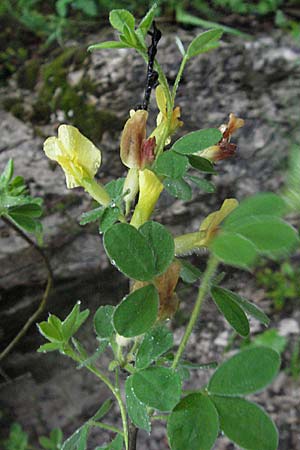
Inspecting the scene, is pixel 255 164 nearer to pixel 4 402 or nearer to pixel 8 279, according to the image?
pixel 8 279

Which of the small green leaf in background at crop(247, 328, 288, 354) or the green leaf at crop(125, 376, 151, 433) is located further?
the small green leaf in background at crop(247, 328, 288, 354)

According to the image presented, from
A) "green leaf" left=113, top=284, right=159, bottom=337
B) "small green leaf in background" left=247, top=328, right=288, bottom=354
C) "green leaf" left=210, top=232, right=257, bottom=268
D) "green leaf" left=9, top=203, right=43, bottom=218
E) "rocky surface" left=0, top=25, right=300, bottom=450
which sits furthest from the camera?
"small green leaf in background" left=247, top=328, right=288, bottom=354

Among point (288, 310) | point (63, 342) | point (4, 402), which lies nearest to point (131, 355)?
point (63, 342)

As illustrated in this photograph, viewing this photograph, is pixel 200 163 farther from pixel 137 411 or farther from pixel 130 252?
pixel 137 411

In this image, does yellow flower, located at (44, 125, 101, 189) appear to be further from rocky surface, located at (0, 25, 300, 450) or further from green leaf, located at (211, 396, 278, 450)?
rocky surface, located at (0, 25, 300, 450)

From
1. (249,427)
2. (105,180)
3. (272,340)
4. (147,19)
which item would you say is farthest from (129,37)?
(272,340)

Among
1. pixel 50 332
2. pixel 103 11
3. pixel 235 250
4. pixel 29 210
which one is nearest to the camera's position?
pixel 235 250

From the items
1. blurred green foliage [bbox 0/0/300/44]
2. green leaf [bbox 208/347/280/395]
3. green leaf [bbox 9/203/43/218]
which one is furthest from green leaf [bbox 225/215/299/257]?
blurred green foliage [bbox 0/0/300/44]
